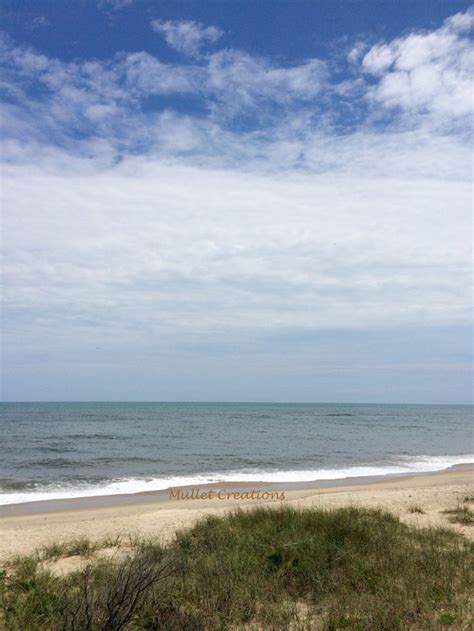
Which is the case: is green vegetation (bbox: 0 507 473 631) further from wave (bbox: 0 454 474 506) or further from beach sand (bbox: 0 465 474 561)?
wave (bbox: 0 454 474 506)

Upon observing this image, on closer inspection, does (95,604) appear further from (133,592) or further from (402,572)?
(402,572)

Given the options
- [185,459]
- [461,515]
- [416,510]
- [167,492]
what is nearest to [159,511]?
[167,492]

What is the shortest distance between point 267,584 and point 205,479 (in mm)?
14242

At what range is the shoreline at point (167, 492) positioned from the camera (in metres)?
14.5

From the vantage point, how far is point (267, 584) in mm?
5812

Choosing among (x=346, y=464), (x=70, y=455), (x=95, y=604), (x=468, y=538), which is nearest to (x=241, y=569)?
(x=95, y=604)

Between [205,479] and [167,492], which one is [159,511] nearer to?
[167,492]

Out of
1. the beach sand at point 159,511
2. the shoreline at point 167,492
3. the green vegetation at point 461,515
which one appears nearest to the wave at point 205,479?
the shoreline at point 167,492

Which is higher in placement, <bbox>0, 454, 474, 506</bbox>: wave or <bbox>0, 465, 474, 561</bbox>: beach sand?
<bbox>0, 465, 474, 561</bbox>: beach sand

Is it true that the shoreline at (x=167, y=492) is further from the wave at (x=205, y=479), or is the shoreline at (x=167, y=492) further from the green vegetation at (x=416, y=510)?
the green vegetation at (x=416, y=510)

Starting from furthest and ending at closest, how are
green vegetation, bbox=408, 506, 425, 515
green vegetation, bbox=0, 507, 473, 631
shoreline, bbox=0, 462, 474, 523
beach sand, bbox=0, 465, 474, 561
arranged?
shoreline, bbox=0, 462, 474, 523
green vegetation, bbox=408, 506, 425, 515
beach sand, bbox=0, 465, 474, 561
green vegetation, bbox=0, 507, 473, 631

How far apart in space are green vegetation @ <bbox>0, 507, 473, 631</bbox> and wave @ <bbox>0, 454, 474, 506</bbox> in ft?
30.2

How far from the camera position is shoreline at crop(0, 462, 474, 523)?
47.7 ft

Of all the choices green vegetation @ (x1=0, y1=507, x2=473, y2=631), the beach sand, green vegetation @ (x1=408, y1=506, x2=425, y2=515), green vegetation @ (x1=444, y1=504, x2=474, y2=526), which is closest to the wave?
the beach sand
